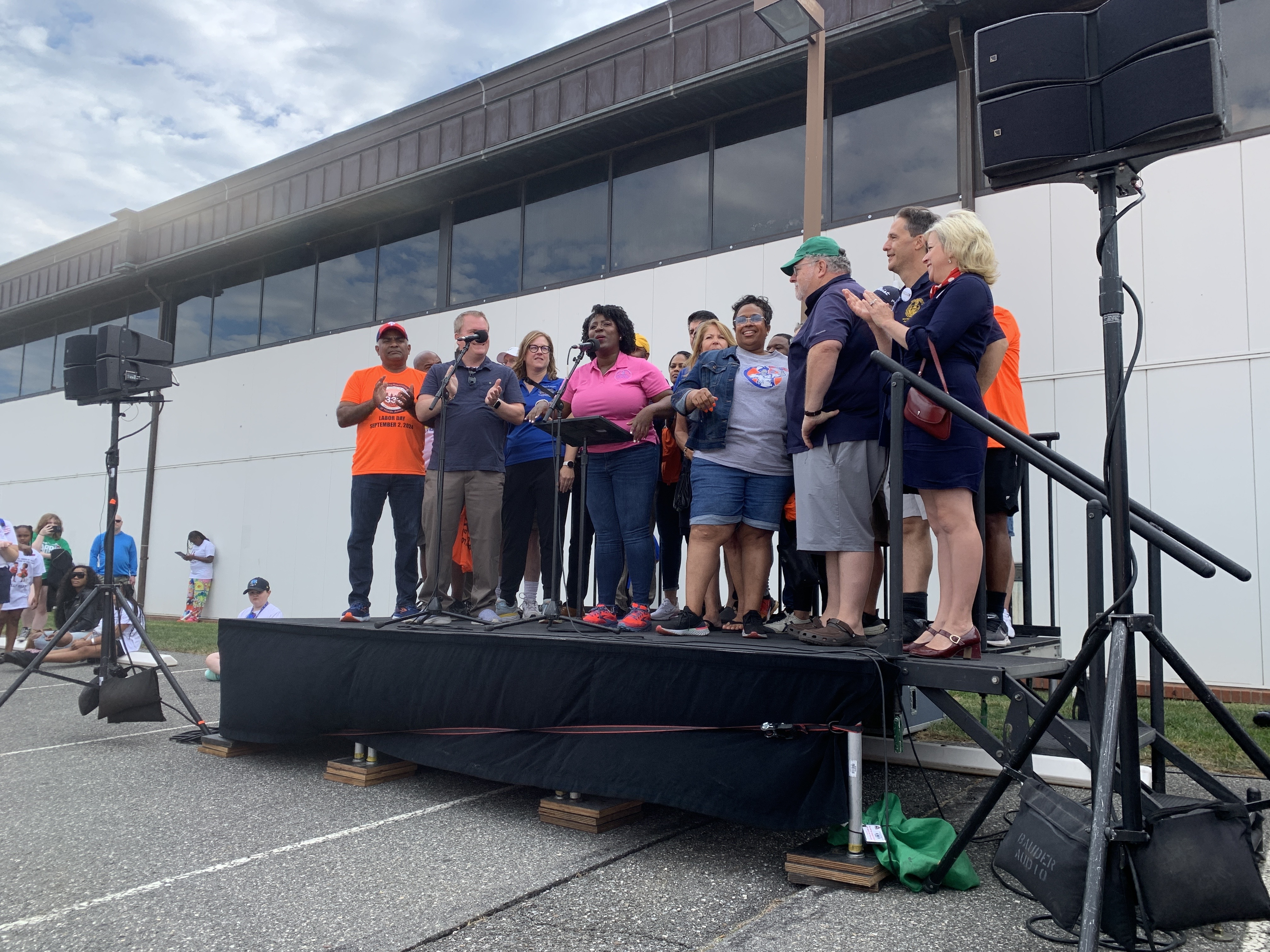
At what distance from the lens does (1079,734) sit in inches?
110

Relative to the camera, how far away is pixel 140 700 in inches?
202

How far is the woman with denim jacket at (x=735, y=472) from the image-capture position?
401 cm

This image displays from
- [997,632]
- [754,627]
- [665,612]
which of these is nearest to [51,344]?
[665,612]

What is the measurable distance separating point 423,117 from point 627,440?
8606 millimetres

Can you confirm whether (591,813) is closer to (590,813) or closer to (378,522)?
(590,813)

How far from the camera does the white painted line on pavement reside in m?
2.76

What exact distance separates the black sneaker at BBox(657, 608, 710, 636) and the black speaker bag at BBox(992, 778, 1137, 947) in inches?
72.9

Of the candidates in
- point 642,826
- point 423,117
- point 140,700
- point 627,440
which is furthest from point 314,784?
point 423,117

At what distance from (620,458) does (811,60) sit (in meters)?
3.15

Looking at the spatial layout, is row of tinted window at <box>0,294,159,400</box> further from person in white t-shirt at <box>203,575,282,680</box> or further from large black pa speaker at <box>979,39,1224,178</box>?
large black pa speaker at <box>979,39,1224,178</box>

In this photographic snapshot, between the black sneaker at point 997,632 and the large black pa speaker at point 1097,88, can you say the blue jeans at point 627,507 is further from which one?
the large black pa speaker at point 1097,88

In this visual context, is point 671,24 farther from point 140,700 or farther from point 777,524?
point 140,700

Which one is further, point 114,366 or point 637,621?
point 114,366

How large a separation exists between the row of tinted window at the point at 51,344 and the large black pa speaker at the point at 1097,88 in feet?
51.7
